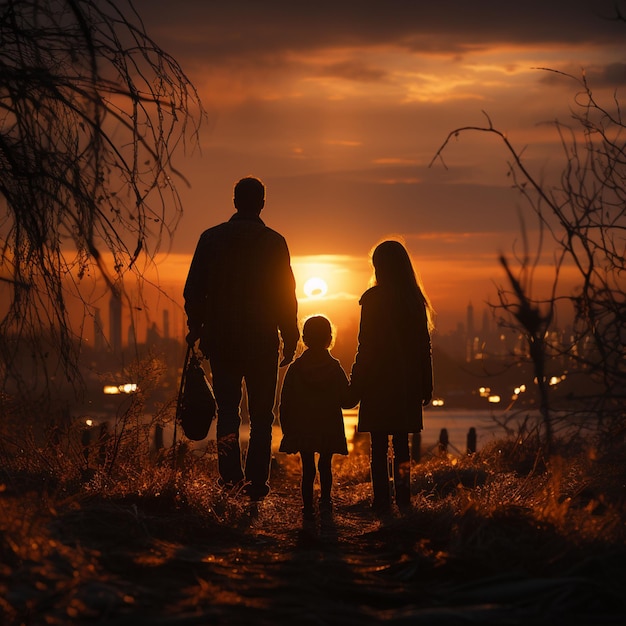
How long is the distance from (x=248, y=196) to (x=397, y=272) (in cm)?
138

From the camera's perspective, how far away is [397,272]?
796 centimetres

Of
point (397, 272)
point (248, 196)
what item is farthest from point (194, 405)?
point (397, 272)

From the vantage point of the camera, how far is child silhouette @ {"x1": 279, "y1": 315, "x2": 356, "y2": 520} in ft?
25.7

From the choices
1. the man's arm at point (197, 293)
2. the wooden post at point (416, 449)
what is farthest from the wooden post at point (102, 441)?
the wooden post at point (416, 449)

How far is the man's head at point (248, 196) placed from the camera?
26.9 ft

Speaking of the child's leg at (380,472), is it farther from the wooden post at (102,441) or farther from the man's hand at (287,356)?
the wooden post at (102,441)

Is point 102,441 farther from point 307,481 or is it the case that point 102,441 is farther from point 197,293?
point 307,481

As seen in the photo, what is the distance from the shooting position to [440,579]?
16.2ft

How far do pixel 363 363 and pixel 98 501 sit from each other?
257 centimetres

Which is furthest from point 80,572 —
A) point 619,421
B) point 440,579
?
point 619,421

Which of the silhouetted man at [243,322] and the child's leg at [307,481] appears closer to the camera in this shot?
the child's leg at [307,481]

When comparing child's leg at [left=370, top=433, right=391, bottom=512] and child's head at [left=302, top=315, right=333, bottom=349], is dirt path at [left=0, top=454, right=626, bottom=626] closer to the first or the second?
child's leg at [left=370, top=433, right=391, bottom=512]

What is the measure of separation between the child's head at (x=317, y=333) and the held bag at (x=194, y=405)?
0.92 m

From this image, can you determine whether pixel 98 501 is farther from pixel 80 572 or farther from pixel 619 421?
pixel 619 421
